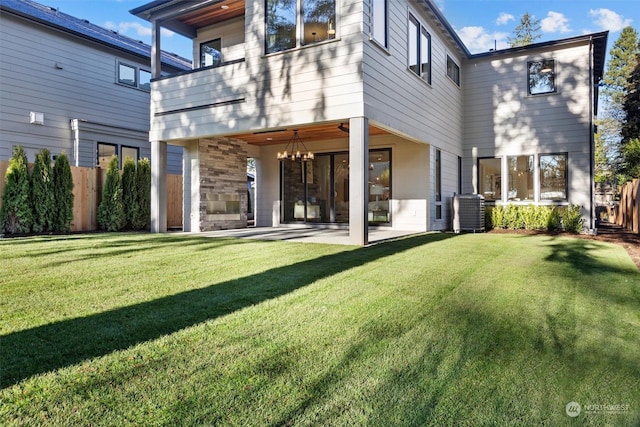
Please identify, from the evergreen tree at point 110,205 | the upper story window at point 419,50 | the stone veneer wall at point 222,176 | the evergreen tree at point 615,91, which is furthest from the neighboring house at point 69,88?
the evergreen tree at point 615,91

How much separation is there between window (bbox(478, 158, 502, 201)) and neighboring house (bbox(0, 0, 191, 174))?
10.7 metres

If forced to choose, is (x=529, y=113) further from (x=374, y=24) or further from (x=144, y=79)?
(x=144, y=79)

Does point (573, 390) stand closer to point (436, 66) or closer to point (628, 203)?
point (436, 66)

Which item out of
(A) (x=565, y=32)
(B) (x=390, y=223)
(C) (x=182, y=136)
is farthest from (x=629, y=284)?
(A) (x=565, y=32)

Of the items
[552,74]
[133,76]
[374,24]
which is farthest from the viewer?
[133,76]

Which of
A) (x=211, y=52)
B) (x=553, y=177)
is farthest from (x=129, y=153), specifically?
(x=553, y=177)

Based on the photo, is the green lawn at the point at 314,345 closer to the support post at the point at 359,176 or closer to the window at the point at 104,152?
the support post at the point at 359,176

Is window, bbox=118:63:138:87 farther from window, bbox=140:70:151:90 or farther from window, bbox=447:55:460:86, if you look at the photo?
window, bbox=447:55:460:86

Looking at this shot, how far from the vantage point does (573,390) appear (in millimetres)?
1792

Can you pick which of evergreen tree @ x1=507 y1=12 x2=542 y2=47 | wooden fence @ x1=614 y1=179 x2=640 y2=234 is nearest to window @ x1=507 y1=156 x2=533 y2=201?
wooden fence @ x1=614 y1=179 x2=640 y2=234

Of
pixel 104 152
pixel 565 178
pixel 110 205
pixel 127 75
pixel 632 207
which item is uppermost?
pixel 127 75

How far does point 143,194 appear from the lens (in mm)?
10195

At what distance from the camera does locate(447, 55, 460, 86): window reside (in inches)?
434

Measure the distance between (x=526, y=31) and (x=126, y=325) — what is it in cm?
2994
